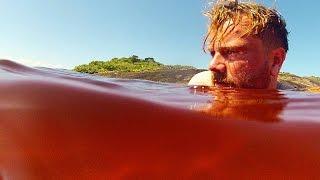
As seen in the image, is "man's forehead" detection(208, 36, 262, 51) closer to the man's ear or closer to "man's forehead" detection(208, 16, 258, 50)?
"man's forehead" detection(208, 16, 258, 50)

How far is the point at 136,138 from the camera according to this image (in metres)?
0.70

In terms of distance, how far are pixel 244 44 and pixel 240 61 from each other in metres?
0.23

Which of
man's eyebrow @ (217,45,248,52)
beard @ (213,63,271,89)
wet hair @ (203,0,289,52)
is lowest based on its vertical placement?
beard @ (213,63,271,89)

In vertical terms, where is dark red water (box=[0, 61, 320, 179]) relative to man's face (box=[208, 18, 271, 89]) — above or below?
below

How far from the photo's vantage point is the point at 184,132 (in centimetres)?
75

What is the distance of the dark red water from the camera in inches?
23.8

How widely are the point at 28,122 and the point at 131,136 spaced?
169 millimetres

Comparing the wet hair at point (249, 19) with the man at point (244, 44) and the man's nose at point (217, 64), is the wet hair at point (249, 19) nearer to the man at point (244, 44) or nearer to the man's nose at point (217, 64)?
the man at point (244, 44)

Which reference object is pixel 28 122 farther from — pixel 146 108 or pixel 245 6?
pixel 245 6

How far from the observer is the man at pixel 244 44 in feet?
8.98

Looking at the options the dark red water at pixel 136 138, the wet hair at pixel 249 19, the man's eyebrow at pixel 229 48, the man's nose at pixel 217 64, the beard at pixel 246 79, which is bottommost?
the dark red water at pixel 136 138

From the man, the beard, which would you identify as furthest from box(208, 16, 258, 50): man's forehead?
the beard

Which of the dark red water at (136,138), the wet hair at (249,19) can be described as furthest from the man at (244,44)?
the dark red water at (136,138)

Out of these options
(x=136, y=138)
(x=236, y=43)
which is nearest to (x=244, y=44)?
(x=236, y=43)
